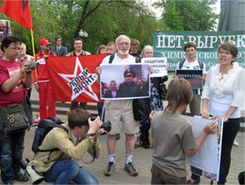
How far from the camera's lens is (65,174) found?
3205mm

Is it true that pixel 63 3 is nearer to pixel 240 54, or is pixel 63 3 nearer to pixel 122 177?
pixel 240 54

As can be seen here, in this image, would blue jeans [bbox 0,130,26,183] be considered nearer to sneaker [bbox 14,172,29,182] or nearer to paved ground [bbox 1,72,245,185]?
sneaker [bbox 14,172,29,182]

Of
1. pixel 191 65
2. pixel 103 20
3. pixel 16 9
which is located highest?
pixel 103 20

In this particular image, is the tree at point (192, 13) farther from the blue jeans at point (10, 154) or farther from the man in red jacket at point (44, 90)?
the blue jeans at point (10, 154)

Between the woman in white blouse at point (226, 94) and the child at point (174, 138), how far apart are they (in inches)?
34.5

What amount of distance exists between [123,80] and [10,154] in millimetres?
1724

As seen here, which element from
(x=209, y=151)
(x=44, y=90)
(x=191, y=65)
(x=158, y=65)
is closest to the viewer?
(x=209, y=151)

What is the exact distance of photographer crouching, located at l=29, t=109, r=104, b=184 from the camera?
10.1 feet

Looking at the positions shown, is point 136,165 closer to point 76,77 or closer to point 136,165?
point 136,165

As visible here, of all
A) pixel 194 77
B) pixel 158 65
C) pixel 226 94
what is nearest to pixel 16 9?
pixel 158 65

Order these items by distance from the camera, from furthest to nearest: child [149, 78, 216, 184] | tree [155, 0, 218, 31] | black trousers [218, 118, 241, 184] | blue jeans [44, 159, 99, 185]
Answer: tree [155, 0, 218, 31] → black trousers [218, 118, 241, 184] → blue jeans [44, 159, 99, 185] → child [149, 78, 216, 184]

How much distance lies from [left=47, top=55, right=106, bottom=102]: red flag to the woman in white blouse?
10.1 ft

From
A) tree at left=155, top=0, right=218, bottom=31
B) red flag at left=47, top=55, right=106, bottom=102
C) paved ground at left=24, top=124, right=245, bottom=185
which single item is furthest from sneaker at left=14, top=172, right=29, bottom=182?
tree at left=155, top=0, right=218, bottom=31

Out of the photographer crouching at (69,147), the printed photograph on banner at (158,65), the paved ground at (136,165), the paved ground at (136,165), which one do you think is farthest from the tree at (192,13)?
the photographer crouching at (69,147)
